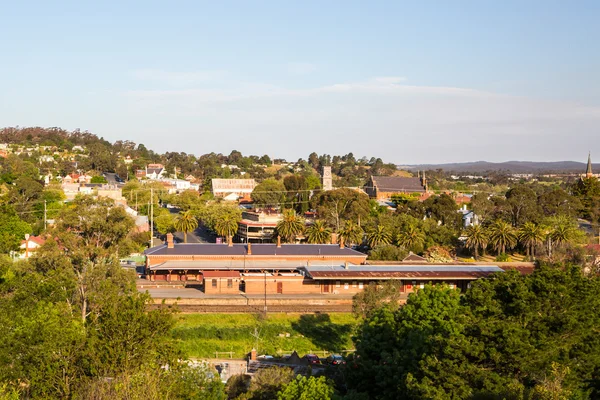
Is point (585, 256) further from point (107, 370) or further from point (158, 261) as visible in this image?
point (107, 370)

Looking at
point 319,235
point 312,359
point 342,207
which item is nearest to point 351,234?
point 319,235

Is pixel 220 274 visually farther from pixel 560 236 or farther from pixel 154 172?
pixel 154 172

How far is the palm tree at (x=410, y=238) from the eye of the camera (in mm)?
56781

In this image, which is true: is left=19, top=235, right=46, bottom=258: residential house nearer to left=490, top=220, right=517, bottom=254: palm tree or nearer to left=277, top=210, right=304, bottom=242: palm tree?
left=277, top=210, right=304, bottom=242: palm tree

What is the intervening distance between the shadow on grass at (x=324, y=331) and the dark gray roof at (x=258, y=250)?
10.8 metres

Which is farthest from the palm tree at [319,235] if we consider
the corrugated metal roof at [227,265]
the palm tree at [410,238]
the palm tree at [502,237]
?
the palm tree at [502,237]

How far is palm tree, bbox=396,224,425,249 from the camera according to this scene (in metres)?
56.8

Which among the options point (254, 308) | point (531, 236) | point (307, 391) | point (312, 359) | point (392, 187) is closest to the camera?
point (307, 391)

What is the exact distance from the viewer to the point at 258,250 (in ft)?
172

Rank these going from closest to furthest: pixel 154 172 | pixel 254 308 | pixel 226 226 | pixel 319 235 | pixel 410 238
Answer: pixel 254 308
pixel 410 238
pixel 319 235
pixel 226 226
pixel 154 172

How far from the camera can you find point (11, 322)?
24.3m

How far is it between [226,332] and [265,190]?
202 ft

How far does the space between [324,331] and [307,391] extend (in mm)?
16327

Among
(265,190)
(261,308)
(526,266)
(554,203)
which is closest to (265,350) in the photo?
(261,308)
